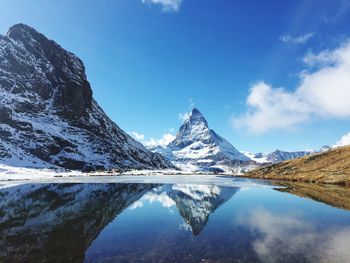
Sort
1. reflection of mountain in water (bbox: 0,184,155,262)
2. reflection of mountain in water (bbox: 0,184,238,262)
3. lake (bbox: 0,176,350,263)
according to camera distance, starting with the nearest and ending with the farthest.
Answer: reflection of mountain in water (bbox: 0,184,155,262)
reflection of mountain in water (bbox: 0,184,238,262)
lake (bbox: 0,176,350,263)

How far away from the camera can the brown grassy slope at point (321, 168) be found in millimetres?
105375

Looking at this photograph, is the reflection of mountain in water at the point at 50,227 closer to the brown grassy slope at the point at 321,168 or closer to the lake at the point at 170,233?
the lake at the point at 170,233

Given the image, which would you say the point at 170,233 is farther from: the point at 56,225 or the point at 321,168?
the point at 321,168

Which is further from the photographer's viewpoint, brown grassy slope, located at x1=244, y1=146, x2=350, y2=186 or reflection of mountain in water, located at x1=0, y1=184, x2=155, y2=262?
brown grassy slope, located at x1=244, y1=146, x2=350, y2=186

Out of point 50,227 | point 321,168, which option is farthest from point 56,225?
point 321,168

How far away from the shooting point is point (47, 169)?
7372 inches

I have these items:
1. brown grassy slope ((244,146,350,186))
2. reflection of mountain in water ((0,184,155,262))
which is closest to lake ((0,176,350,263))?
reflection of mountain in water ((0,184,155,262))

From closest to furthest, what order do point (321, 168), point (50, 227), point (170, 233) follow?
1. point (170, 233)
2. point (50, 227)
3. point (321, 168)

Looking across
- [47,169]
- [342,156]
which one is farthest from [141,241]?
[47,169]

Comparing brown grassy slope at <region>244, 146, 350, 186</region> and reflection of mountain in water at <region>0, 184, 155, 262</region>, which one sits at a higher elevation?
brown grassy slope at <region>244, 146, 350, 186</region>

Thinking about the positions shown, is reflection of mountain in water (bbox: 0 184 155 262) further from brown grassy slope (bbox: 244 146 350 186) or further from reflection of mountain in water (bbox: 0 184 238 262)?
brown grassy slope (bbox: 244 146 350 186)

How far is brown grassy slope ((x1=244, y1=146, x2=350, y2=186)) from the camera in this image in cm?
10538

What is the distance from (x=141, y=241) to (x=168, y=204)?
26.3m

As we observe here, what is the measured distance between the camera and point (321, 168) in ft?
423
